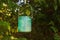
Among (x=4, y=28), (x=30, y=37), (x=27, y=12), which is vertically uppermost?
(x=27, y=12)

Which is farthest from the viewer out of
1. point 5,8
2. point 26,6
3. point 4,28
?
point 26,6

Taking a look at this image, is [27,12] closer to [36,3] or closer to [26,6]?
[26,6]

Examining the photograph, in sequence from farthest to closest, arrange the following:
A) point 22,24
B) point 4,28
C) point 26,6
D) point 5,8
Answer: point 26,6
point 5,8
point 22,24
point 4,28

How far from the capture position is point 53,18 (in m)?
1.95

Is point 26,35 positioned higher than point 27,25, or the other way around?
point 27,25

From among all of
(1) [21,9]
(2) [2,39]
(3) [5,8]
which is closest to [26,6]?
(1) [21,9]

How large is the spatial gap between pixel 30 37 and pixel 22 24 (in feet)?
1.74

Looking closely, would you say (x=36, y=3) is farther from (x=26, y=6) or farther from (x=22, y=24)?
(x=22, y=24)

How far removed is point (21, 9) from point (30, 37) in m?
0.34

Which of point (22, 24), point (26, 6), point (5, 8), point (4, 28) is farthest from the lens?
A: point (26, 6)

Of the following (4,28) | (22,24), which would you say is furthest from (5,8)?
(4,28)

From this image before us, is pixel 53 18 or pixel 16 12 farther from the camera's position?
pixel 53 18

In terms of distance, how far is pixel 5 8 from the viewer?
1734 mm

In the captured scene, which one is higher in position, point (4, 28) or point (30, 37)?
point (4, 28)
